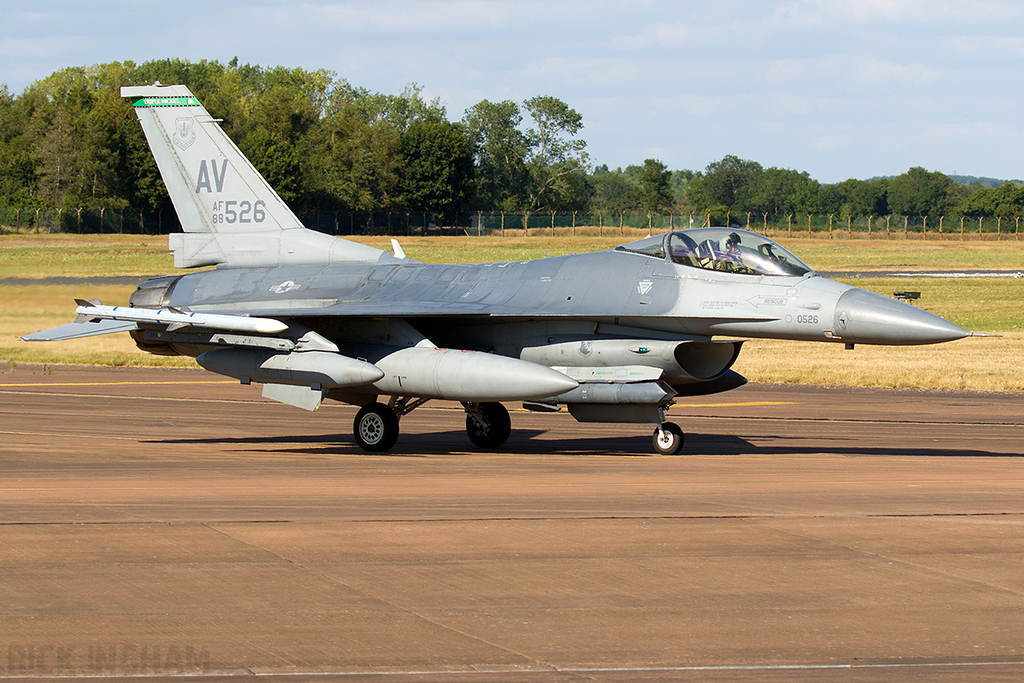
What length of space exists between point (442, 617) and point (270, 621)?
105cm

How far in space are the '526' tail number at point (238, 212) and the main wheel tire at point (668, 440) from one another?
739cm

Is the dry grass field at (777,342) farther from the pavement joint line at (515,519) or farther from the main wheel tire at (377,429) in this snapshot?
the pavement joint line at (515,519)

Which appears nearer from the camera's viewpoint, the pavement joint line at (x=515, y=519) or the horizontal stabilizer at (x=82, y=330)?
the pavement joint line at (x=515, y=519)

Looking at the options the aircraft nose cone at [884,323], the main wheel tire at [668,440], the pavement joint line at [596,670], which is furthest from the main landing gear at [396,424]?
the pavement joint line at [596,670]

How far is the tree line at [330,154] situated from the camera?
86.4m

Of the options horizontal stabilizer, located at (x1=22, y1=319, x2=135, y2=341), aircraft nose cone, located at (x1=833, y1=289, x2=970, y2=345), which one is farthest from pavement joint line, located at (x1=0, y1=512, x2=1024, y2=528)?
horizontal stabilizer, located at (x1=22, y1=319, x2=135, y2=341)

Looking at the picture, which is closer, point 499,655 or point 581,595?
point 499,655

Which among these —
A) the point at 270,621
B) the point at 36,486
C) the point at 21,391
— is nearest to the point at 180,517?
the point at 36,486

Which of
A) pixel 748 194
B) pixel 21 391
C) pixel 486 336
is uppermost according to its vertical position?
pixel 748 194

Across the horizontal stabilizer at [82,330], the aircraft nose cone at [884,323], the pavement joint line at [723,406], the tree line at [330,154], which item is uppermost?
the tree line at [330,154]

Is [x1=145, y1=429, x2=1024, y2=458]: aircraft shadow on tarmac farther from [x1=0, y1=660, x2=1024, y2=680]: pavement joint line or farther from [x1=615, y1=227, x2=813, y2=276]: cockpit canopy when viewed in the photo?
[x1=0, y1=660, x2=1024, y2=680]: pavement joint line

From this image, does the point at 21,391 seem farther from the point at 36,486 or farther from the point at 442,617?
the point at 442,617

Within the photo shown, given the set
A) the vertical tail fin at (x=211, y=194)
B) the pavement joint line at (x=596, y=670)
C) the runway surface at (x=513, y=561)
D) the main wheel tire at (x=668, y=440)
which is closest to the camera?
the pavement joint line at (x=596, y=670)

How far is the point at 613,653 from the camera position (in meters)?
6.45
